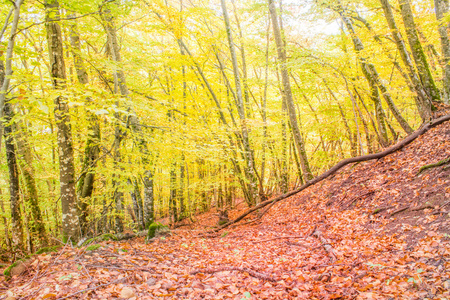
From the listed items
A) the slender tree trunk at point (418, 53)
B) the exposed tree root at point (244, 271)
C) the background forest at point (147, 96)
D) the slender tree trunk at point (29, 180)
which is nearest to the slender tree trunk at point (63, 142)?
the background forest at point (147, 96)

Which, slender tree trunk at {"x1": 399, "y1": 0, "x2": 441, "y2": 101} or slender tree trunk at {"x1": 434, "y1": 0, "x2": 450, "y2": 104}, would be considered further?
slender tree trunk at {"x1": 434, "y1": 0, "x2": 450, "y2": 104}

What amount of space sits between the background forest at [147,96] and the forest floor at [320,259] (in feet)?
4.77

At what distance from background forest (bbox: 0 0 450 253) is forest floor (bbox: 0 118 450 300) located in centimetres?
145

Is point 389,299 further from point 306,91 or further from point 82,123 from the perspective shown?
point 306,91

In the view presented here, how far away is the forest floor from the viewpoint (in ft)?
9.65

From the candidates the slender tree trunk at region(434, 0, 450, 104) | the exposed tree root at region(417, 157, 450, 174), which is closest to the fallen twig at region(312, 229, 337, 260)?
the exposed tree root at region(417, 157, 450, 174)

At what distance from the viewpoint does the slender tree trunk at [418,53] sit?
7113 mm

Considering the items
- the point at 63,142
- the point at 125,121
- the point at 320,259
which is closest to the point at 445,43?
the point at 320,259

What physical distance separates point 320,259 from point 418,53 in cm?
713

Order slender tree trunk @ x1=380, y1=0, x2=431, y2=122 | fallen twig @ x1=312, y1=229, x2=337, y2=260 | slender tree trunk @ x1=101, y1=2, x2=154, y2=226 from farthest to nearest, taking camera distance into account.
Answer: slender tree trunk @ x1=380, y1=0, x2=431, y2=122 → slender tree trunk @ x1=101, y1=2, x2=154, y2=226 → fallen twig @ x1=312, y1=229, x2=337, y2=260

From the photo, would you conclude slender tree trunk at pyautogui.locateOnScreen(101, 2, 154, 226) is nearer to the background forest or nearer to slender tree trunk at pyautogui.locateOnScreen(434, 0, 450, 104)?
the background forest

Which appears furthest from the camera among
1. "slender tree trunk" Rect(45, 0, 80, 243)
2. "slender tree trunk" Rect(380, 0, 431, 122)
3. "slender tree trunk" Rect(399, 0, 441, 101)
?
"slender tree trunk" Rect(380, 0, 431, 122)

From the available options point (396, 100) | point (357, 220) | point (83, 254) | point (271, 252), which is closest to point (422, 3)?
point (396, 100)

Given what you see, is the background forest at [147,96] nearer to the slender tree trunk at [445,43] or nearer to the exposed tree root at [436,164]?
the slender tree trunk at [445,43]
